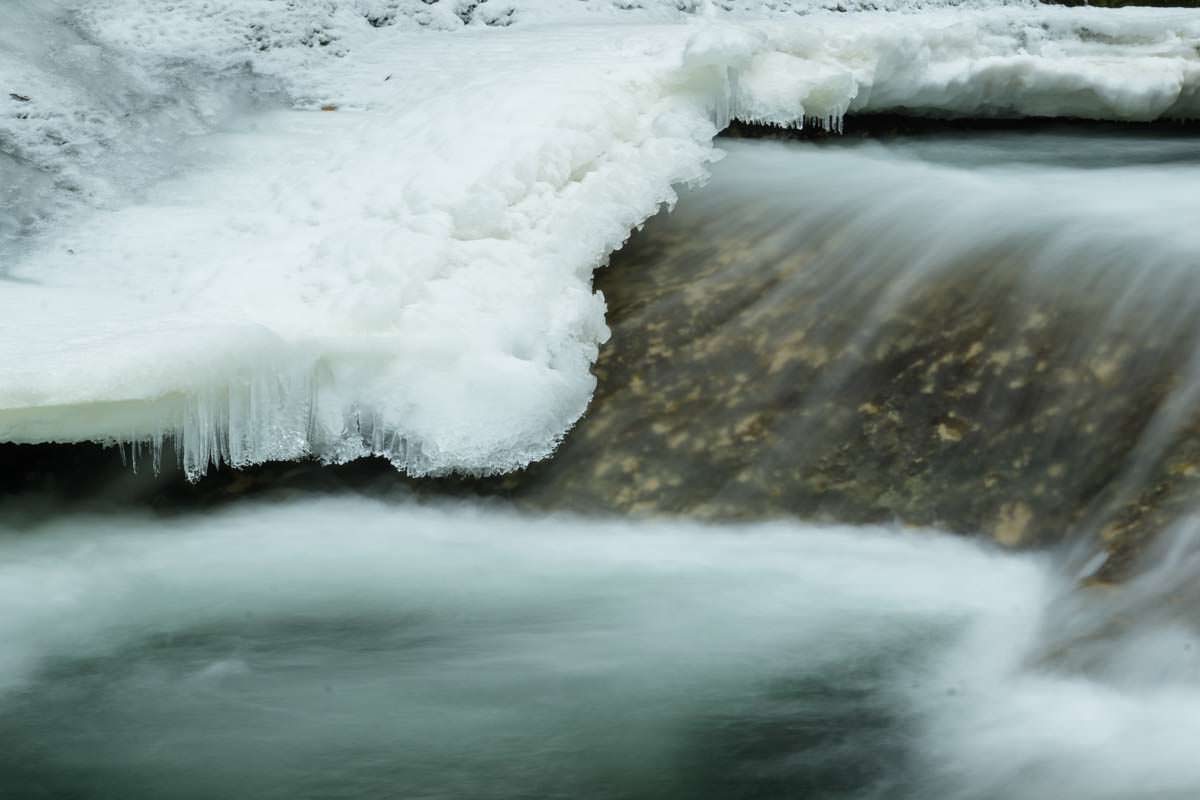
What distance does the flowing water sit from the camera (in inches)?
76.9

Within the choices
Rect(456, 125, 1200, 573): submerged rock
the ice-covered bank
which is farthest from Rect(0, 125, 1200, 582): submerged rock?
the ice-covered bank

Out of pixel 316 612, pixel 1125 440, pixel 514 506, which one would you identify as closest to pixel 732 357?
pixel 514 506

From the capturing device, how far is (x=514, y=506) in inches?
104

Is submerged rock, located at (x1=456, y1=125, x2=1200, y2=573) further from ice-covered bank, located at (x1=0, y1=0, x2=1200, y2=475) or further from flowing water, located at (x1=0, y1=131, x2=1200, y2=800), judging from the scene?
ice-covered bank, located at (x1=0, y1=0, x2=1200, y2=475)

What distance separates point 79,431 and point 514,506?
0.84 m

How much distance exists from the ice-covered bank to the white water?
0.79 feet

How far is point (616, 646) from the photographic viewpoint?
89.1 inches

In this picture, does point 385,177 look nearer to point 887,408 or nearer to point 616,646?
point 887,408

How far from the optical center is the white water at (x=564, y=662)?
195 centimetres

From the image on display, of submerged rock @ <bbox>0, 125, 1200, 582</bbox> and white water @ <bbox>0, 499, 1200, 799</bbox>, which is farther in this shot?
submerged rock @ <bbox>0, 125, 1200, 582</bbox>

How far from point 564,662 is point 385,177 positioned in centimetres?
141

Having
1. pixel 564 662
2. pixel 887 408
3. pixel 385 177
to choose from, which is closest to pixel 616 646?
pixel 564 662

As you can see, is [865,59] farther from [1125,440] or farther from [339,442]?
[339,442]

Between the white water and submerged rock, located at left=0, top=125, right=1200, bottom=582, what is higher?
submerged rock, located at left=0, top=125, right=1200, bottom=582
